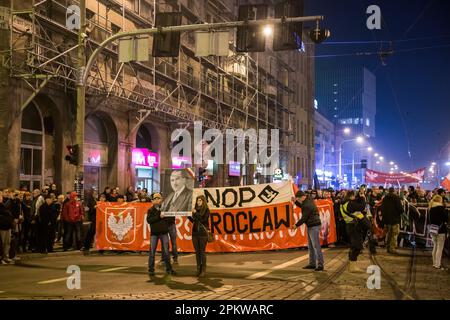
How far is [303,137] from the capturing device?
6331 cm

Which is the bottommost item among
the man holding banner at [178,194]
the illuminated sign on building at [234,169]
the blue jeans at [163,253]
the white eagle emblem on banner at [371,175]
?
the blue jeans at [163,253]

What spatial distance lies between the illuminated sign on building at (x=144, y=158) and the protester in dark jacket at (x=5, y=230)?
517 inches

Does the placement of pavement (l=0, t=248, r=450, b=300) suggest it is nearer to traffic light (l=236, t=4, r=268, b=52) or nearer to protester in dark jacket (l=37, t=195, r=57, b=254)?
protester in dark jacket (l=37, t=195, r=57, b=254)

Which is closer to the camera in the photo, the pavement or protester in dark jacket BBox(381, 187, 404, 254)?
the pavement

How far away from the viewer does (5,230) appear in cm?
1330

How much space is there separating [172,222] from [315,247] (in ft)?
11.4

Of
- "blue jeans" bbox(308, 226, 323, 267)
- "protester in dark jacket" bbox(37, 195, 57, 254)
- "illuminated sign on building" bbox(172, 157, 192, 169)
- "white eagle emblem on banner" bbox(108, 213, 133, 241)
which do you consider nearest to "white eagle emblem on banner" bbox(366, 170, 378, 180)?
"illuminated sign on building" bbox(172, 157, 192, 169)

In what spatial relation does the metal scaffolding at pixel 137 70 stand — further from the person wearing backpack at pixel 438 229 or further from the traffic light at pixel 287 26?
the person wearing backpack at pixel 438 229

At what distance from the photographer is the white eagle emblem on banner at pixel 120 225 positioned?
632 inches

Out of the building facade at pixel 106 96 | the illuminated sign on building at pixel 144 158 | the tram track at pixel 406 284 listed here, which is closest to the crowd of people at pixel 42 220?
the building facade at pixel 106 96

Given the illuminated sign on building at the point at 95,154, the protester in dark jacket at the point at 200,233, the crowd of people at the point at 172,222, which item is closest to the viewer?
the protester in dark jacket at the point at 200,233

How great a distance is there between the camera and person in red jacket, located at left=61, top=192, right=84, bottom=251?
1636 centimetres
